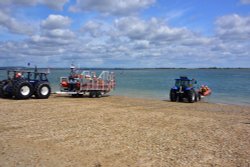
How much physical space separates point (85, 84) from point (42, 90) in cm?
272

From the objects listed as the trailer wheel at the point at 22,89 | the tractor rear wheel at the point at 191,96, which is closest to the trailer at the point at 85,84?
the trailer wheel at the point at 22,89

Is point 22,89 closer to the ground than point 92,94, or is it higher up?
higher up

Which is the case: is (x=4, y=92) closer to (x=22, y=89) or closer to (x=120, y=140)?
(x=22, y=89)

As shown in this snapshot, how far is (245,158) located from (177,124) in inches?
162

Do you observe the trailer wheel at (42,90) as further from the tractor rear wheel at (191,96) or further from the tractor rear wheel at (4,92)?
the tractor rear wheel at (191,96)

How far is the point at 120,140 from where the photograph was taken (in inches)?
345

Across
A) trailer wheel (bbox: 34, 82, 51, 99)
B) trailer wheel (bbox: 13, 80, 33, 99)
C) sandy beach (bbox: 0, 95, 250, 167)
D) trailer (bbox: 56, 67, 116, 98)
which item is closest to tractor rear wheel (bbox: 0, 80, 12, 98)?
trailer wheel (bbox: 13, 80, 33, 99)

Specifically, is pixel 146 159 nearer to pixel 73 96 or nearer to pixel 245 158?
pixel 245 158

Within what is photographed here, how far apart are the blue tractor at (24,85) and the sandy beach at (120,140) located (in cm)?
617

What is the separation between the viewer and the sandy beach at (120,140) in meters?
7.07

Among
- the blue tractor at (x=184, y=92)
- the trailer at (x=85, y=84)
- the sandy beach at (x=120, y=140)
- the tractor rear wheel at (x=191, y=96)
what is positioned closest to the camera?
the sandy beach at (x=120, y=140)

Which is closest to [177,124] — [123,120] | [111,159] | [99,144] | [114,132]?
[123,120]

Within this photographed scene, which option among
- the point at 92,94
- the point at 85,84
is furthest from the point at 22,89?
the point at 92,94

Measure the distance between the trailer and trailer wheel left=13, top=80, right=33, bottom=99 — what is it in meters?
2.27
